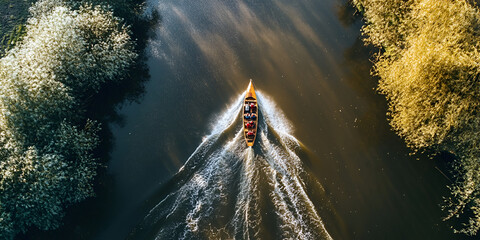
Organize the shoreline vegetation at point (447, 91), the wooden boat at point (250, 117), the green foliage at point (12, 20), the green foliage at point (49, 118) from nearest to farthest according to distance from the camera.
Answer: the green foliage at point (49, 118)
the shoreline vegetation at point (447, 91)
the wooden boat at point (250, 117)
the green foliage at point (12, 20)

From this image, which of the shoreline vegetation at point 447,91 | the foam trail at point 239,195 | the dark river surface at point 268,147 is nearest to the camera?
the shoreline vegetation at point 447,91

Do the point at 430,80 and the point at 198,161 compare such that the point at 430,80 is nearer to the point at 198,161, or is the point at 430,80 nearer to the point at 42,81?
the point at 198,161

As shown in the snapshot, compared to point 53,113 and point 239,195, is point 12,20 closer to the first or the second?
point 53,113

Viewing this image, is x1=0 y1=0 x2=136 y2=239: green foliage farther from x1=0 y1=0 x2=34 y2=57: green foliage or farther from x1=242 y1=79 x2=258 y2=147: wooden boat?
x1=242 y1=79 x2=258 y2=147: wooden boat

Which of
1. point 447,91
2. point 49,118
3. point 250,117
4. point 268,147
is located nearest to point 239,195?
point 268,147

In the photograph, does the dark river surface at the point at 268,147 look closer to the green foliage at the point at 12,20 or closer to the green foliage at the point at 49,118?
the green foliage at the point at 49,118

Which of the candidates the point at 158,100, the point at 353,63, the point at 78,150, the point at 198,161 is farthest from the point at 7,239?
the point at 353,63

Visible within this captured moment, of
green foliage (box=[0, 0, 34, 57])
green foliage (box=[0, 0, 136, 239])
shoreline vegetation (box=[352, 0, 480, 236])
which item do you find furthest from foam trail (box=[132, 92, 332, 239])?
green foliage (box=[0, 0, 34, 57])

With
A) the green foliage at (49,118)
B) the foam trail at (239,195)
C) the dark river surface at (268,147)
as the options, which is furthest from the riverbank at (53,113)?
the foam trail at (239,195)
